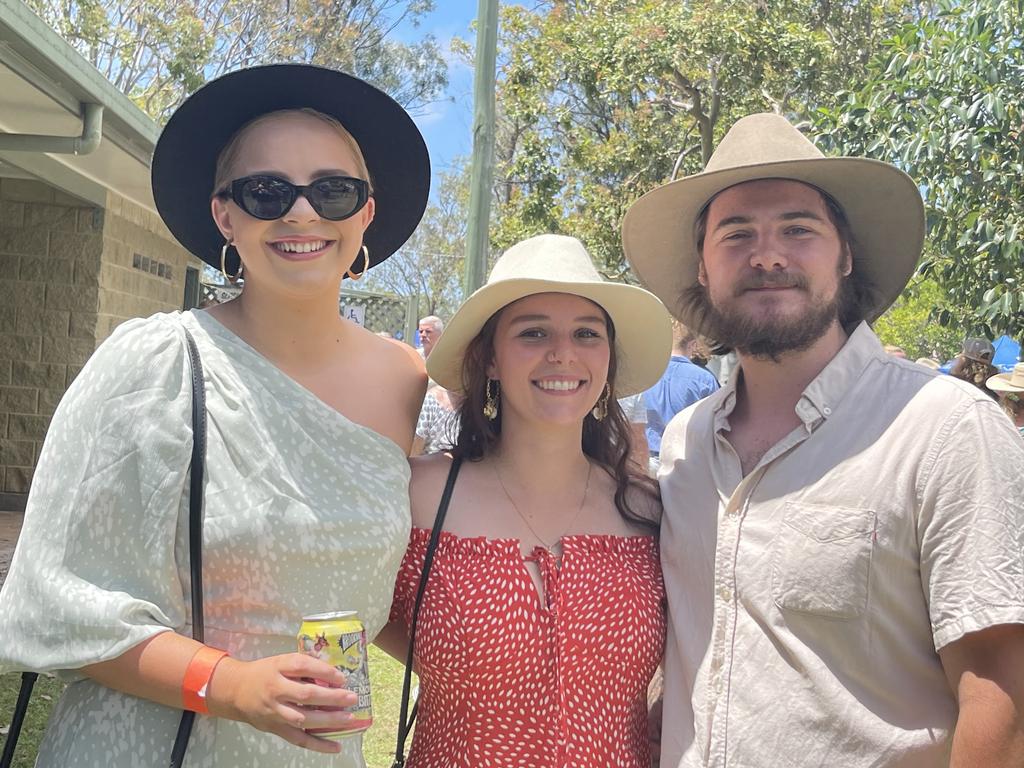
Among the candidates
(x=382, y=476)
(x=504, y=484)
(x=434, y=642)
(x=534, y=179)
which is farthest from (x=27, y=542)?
(x=534, y=179)

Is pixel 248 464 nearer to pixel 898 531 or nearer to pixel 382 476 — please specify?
pixel 382 476

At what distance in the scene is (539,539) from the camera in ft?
8.38

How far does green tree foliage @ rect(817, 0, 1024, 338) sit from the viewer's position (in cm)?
607

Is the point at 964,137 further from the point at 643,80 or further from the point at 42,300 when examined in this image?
the point at 643,80

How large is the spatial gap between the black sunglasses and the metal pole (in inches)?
135

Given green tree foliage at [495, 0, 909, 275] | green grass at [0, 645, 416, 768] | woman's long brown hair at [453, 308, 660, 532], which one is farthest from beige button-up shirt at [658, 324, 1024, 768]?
green tree foliage at [495, 0, 909, 275]

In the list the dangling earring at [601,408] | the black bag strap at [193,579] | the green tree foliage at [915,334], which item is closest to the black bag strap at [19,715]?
the black bag strap at [193,579]

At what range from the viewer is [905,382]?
2.20 metres

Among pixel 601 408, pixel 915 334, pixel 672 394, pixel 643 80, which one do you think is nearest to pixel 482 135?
pixel 672 394

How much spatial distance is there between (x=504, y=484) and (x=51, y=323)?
747 cm

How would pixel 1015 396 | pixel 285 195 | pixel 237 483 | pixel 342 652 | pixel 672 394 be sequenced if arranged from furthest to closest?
pixel 1015 396 → pixel 672 394 → pixel 285 195 → pixel 237 483 → pixel 342 652

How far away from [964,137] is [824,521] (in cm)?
484

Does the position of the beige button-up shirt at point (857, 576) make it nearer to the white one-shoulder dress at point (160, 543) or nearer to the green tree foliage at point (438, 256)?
the white one-shoulder dress at point (160, 543)

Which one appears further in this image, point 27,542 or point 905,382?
point 905,382
